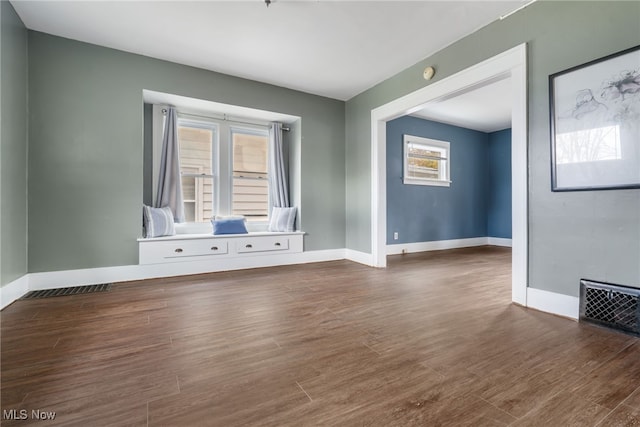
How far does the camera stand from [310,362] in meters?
1.49

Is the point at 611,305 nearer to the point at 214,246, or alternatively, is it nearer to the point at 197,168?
the point at 214,246

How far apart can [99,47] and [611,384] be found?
5031 mm

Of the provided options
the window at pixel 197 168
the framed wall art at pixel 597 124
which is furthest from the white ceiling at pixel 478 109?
the window at pixel 197 168

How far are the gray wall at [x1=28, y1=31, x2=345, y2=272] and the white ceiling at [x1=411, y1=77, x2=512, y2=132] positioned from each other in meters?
3.81

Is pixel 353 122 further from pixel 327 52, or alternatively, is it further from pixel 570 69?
pixel 570 69

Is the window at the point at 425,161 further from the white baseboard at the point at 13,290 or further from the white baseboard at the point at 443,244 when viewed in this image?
the white baseboard at the point at 13,290

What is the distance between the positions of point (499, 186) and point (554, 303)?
4.98m

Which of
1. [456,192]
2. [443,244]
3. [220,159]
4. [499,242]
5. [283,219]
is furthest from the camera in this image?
[499,242]

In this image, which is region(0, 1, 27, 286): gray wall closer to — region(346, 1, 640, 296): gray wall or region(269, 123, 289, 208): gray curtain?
region(269, 123, 289, 208): gray curtain

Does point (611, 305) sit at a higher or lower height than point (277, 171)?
lower

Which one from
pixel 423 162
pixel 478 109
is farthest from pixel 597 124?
pixel 423 162

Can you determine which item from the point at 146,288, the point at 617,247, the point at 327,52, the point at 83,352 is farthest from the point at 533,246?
the point at 146,288

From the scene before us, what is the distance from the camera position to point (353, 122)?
15.0 ft

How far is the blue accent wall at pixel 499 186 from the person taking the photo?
6.20 meters
